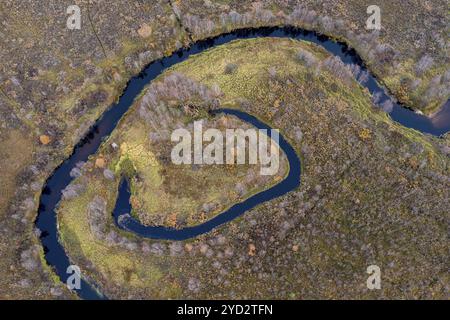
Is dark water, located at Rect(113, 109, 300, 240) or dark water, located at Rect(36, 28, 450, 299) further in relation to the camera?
dark water, located at Rect(113, 109, 300, 240)

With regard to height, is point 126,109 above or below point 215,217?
above

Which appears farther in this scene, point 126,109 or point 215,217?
point 126,109

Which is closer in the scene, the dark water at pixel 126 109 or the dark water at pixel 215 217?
the dark water at pixel 126 109

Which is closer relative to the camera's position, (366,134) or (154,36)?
(366,134)

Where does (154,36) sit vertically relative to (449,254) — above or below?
above

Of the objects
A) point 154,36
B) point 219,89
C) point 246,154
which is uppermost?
point 154,36

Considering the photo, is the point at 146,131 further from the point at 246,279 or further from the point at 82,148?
the point at 246,279
